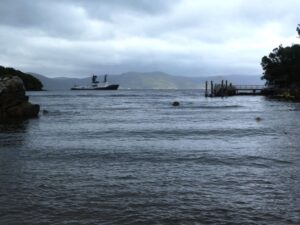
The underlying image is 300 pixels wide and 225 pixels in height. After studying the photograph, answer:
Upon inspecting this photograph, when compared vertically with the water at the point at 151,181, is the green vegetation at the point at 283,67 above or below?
above

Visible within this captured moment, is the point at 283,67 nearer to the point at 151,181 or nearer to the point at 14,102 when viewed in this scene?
the point at 14,102

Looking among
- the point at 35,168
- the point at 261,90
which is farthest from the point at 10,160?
the point at 261,90

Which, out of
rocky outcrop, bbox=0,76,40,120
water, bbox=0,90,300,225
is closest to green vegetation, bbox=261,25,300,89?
rocky outcrop, bbox=0,76,40,120

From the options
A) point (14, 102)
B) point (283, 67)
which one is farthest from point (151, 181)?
point (283, 67)

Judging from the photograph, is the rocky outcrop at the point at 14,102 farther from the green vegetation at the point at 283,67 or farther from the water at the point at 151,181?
the green vegetation at the point at 283,67

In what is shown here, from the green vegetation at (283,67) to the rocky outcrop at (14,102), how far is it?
87.2 meters

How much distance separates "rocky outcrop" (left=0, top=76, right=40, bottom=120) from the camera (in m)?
51.9

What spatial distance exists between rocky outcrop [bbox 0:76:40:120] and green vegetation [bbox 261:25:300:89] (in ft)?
286

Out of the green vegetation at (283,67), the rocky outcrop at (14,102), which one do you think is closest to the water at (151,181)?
the rocky outcrop at (14,102)

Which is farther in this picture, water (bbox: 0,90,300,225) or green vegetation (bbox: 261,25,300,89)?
green vegetation (bbox: 261,25,300,89)

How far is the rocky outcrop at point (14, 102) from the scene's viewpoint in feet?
170

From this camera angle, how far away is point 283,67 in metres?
132

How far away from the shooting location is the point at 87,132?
35.2 metres

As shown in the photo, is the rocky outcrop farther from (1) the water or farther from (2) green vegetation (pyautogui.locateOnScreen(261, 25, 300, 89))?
(2) green vegetation (pyautogui.locateOnScreen(261, 25, 300, 89))
